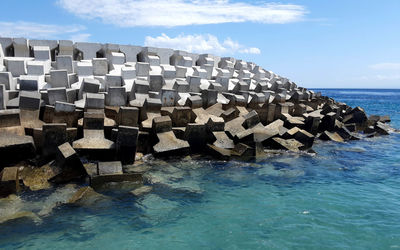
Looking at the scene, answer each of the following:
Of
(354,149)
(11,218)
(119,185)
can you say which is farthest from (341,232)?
(354,149)

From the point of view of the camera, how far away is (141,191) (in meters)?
5.88

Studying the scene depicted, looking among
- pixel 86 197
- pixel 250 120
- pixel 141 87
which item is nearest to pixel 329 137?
pixel 250 120

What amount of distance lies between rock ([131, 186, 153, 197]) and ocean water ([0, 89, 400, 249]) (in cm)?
10

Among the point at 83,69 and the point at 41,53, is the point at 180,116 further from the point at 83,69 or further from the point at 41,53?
the point at 41,53

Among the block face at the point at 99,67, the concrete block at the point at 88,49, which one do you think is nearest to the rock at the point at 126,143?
the block face at the point at 99,67

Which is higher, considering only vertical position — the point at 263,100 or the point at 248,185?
the point at 263,100

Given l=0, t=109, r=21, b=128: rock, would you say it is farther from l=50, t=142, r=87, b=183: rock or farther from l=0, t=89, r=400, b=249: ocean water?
l=0, t=89, r=400, b=249: ocean water

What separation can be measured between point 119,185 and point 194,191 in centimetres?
130

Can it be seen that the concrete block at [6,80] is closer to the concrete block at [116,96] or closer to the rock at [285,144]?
the concrete block at [116,96]

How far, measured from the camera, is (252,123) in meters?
9.54

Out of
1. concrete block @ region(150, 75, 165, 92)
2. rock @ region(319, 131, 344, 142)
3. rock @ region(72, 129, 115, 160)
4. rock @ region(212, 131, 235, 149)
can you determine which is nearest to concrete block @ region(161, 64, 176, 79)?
concrete block @ region(150, 75, 165, 92)

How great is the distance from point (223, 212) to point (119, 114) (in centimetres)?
363

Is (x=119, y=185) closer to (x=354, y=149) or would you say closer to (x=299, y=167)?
(x=299, y=167)

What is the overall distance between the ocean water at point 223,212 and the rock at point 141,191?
104 mm
